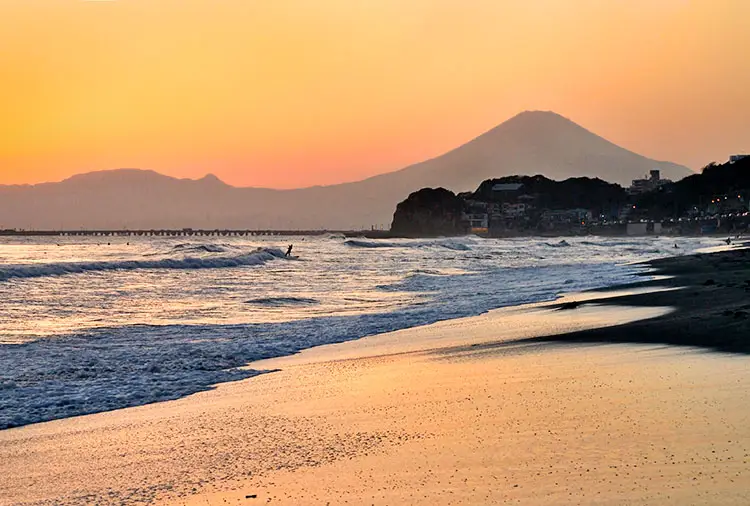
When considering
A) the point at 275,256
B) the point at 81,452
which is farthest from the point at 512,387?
the point at 275,256

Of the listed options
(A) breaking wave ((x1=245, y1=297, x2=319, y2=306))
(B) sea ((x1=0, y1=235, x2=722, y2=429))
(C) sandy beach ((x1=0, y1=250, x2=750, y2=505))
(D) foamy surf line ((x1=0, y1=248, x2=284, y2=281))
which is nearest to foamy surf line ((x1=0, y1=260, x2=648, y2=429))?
(B) sea ((x1=0, y1=235, x2=722, y2=429))

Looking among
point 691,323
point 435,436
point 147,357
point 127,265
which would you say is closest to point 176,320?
point 147,357

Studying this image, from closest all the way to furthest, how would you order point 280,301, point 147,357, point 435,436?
1. point 435,436
2. point 147,357
3. point 280,301

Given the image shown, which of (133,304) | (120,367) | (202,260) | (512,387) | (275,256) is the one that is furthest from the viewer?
(275,256)

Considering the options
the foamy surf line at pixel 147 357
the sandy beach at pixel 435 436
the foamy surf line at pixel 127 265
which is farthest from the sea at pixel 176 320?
the sandy beach at pixel 435 436

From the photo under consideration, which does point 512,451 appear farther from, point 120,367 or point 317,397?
point 120,367

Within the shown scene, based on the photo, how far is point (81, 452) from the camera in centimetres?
609

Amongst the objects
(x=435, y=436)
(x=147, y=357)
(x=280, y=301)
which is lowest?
(x=280, y=301)

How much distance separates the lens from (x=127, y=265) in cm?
4000

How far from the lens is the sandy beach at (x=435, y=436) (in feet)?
15.2

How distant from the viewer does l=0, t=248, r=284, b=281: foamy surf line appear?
104 ft

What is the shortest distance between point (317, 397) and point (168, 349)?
481 centimetres

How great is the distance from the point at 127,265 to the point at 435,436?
36.7 meters

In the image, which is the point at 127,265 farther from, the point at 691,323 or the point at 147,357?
the point at 691,323
